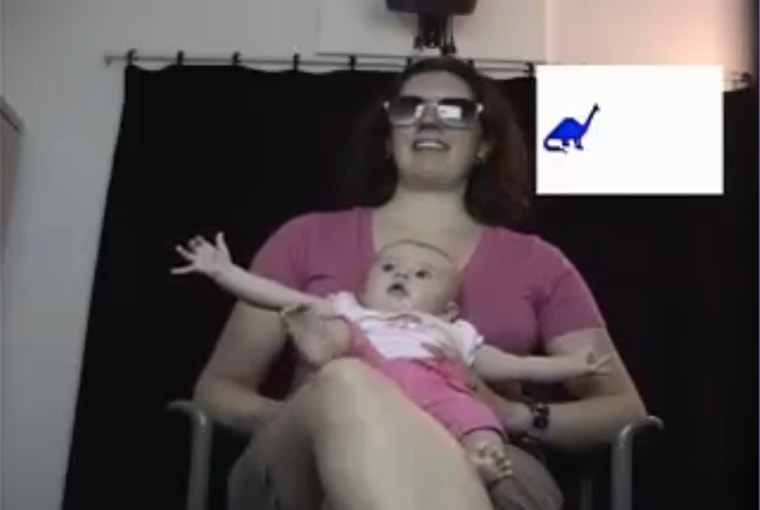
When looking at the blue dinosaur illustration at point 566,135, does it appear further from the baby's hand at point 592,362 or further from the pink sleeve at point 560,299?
the baby's hand at point 592,362

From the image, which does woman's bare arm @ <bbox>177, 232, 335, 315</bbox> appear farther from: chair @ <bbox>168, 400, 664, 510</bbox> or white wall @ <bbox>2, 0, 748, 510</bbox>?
white wall @ <bbox>2, 0, 748, 510</bbox>

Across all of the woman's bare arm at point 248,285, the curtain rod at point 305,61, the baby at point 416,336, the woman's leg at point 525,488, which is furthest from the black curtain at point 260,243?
the woman's leg at point 525,488

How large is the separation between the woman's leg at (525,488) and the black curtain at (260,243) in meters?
0.40

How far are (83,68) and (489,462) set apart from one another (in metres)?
1.07

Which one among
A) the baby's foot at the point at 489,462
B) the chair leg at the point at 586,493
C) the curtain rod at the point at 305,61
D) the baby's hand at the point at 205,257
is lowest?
the chair leg at the point at 586,493

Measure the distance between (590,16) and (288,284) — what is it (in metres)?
0.75

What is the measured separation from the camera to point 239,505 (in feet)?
6.42

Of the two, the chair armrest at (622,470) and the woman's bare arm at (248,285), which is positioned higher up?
the woman's bare arm at (248,285)

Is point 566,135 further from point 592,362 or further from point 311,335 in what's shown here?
point 311,335

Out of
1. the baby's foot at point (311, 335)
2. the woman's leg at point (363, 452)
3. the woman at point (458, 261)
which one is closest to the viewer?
the woman's leg at point (363, 452)

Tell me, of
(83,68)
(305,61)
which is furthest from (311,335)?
(83,68)

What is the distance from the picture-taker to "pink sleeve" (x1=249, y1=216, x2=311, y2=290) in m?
2.17

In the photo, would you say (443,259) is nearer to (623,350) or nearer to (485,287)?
(485,287)

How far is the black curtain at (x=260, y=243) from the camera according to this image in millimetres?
2346
